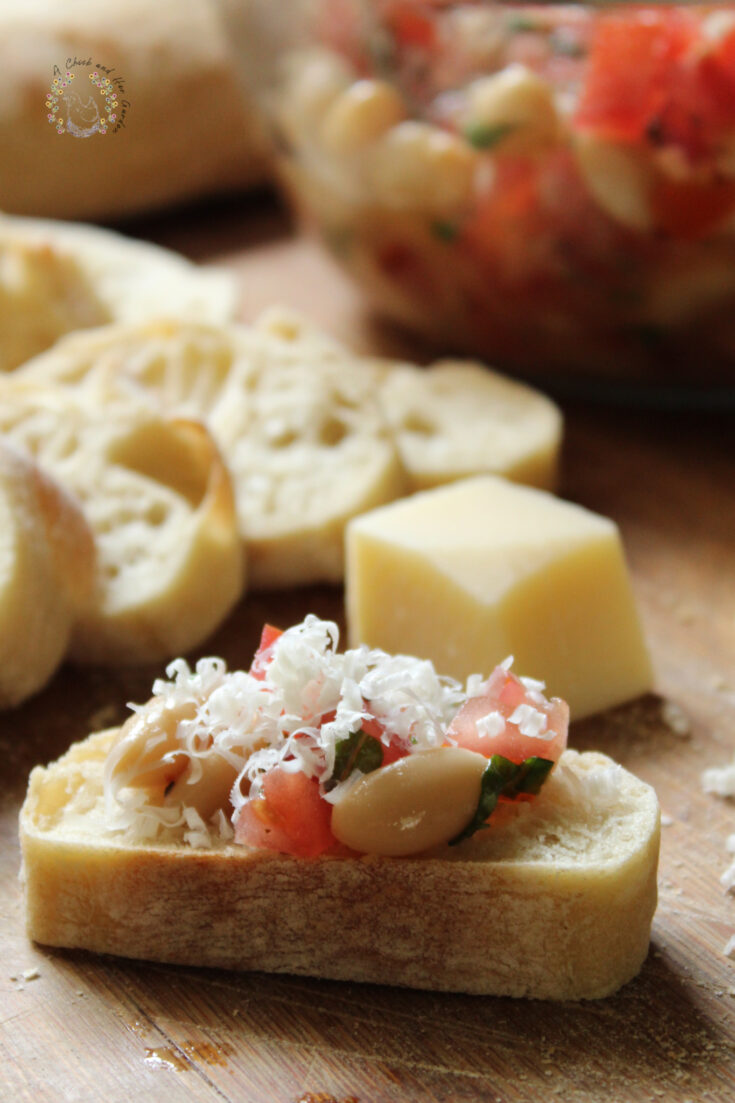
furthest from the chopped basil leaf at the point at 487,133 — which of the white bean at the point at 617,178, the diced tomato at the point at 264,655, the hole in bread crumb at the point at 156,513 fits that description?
the diced tomato at the point at 264,655

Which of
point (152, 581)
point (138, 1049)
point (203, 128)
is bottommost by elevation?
point (138, 1049)

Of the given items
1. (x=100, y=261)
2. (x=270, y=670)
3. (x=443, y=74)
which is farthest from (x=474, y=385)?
(x=270, y=670)

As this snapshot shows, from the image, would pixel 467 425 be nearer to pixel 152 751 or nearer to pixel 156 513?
pixel 156 513

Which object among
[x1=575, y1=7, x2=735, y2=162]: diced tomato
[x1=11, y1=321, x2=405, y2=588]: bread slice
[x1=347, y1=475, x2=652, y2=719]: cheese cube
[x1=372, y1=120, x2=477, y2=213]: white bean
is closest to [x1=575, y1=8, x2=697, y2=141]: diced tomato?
[x1=575, y1=7, x2=735, y2=162]: diced tomato

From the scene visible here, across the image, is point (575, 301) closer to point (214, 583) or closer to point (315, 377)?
point (315, 377)

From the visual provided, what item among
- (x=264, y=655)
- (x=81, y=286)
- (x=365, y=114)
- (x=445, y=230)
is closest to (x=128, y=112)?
(x=81, y=286)
